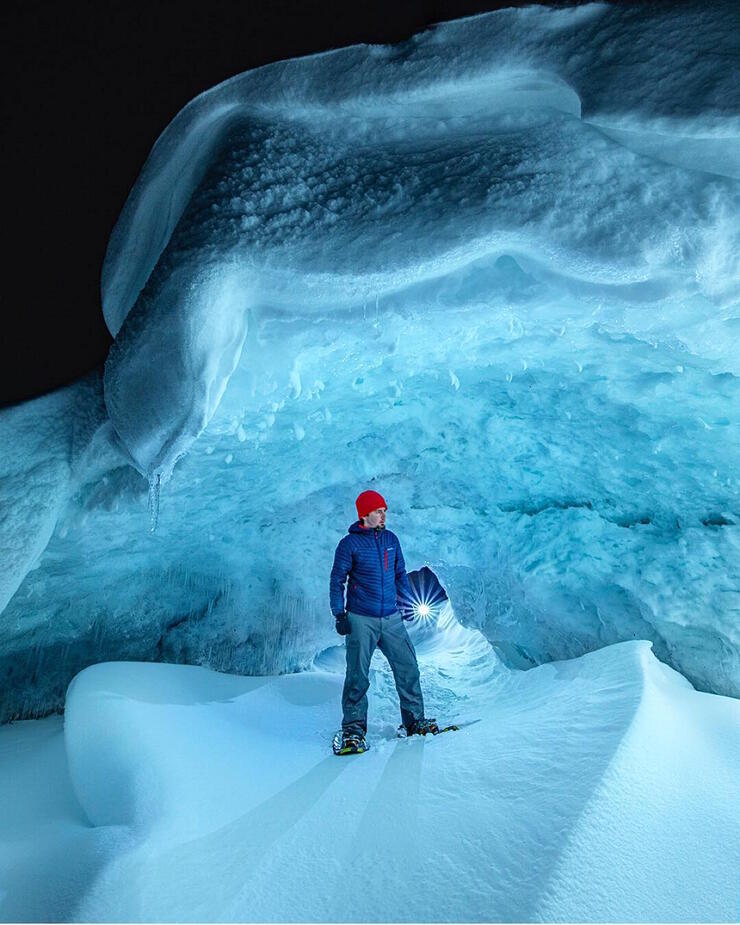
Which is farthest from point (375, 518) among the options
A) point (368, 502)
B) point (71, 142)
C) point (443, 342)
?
point (71, 142)

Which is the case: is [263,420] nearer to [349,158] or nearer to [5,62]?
[349,158]

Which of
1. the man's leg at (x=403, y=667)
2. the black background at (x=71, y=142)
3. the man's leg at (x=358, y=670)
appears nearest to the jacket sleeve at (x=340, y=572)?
the man's leg at (x=358, y=670)

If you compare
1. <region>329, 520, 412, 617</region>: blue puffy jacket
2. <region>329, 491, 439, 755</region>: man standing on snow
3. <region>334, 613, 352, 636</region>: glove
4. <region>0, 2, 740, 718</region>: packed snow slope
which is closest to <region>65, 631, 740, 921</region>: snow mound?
<region>329, 491, 439, 755</region>: man standing on snow

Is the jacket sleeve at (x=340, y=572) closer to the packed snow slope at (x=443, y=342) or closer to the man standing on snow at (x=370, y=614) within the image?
the man standing on snow at (x=370, y=614)

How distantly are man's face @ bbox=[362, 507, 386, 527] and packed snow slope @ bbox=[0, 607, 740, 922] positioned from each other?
1.07m

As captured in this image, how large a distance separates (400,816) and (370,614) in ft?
4.54

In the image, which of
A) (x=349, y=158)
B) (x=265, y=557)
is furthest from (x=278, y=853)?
(x=265, y=557)

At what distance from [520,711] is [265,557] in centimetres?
252

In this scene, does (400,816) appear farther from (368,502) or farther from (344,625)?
(368,502)

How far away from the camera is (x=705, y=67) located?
2.04m

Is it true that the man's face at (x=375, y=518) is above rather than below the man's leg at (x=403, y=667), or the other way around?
above

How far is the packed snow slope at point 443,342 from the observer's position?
7.33 ft

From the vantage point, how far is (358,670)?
10.3 feet

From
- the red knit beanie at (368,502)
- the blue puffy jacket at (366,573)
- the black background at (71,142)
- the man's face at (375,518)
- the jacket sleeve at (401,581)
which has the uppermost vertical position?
the black background at (71,142)
